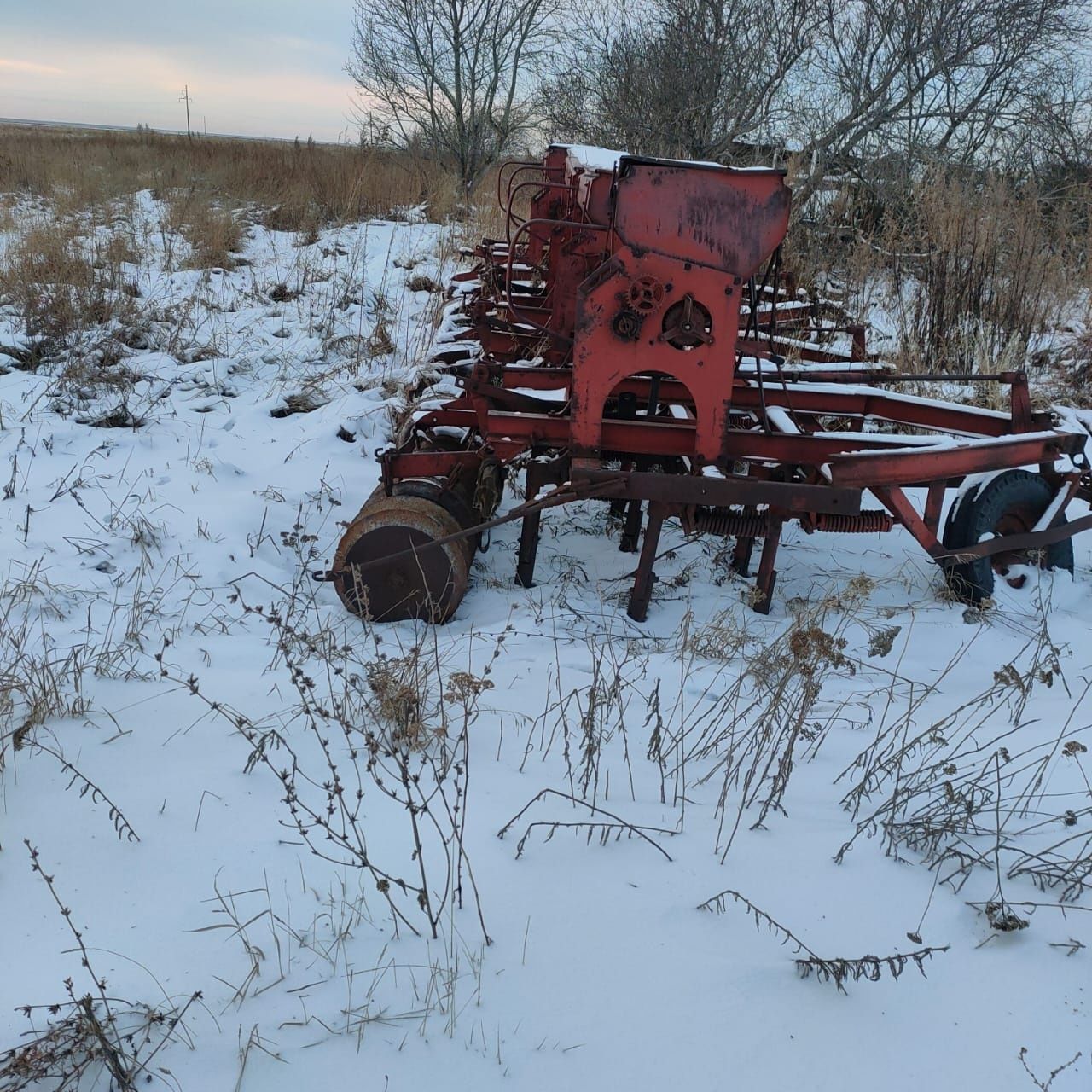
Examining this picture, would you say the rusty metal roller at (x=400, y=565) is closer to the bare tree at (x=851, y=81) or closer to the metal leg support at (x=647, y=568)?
the metal leg support at (x=647, y=568)

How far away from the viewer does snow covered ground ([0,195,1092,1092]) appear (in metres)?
1.70

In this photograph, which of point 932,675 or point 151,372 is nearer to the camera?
point 932,675

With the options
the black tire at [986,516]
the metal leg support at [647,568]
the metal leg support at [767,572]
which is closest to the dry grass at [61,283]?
the metal leg support at [647,568]

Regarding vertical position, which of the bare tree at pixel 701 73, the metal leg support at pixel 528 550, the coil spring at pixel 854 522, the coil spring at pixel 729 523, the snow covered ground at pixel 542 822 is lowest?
the snow covered ground at pixel 542 822

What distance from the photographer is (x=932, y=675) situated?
10.6ft

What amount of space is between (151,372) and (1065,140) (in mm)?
9632

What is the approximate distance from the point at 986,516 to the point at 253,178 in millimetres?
11054

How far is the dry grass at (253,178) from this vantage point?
1051cm

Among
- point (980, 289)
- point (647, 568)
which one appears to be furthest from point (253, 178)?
point (647, 568)

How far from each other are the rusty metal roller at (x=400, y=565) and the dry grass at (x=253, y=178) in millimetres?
7458

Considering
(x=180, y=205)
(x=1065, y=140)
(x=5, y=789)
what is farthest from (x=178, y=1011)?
(x=1065, y=140)

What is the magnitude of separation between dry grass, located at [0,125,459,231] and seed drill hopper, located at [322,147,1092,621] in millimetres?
7138

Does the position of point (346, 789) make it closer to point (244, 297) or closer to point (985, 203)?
point (244, 297)

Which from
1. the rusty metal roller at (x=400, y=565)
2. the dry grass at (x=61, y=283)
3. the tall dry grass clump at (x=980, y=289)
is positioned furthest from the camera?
the tall dry grass clump at (x=980, y=289)
